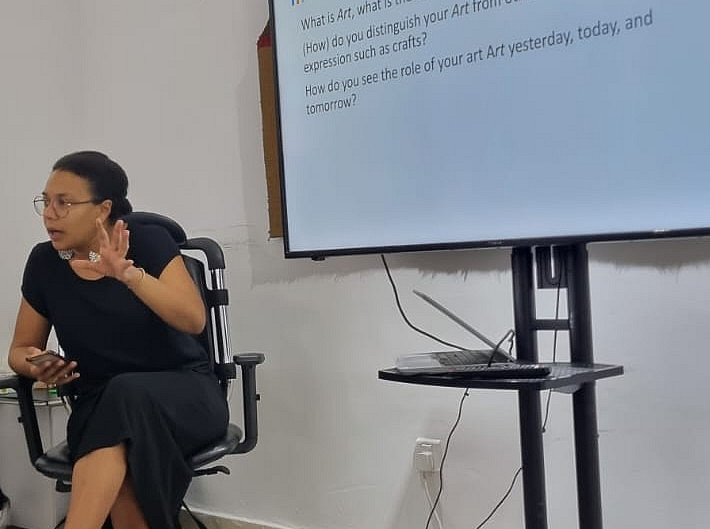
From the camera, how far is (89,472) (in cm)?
149

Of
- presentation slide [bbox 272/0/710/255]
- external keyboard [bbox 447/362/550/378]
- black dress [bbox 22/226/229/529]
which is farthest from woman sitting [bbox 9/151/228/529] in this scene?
external keyboard [bbox 447/362/550/378]

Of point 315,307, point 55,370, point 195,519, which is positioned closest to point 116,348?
point 55,370

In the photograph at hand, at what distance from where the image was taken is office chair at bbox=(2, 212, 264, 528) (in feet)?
5.31

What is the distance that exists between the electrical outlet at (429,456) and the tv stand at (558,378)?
56 centimetres

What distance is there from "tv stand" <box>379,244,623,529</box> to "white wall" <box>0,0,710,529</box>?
0.96ft

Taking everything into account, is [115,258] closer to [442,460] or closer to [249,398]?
[249,398]

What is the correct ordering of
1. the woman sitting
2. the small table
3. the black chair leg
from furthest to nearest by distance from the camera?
the black chair leg → the woman sitting → the small table

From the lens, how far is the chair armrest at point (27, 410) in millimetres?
1692

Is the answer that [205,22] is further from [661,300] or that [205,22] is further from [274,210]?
[661,300]

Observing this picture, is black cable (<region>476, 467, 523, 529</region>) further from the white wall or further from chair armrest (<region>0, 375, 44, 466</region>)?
chair armrest (<region>0, 375, 44, 466</region>)

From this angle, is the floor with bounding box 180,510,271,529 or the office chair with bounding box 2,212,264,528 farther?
Answer: the floor with bounding box 180,510,271,529

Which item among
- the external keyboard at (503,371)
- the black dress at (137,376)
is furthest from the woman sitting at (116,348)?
the external keyboard at (503,371)

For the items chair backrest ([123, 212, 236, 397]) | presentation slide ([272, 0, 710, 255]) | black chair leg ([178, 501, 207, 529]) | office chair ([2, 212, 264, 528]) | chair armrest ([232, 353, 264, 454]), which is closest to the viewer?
presentation slide ([272, 0, 710, 255])

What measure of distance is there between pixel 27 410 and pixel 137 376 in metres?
0.32
